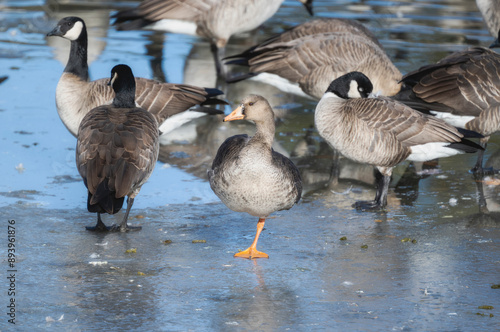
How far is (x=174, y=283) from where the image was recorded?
495 centimetres

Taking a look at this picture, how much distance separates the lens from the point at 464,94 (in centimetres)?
747

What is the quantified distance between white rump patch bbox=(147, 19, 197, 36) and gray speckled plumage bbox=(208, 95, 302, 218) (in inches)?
247

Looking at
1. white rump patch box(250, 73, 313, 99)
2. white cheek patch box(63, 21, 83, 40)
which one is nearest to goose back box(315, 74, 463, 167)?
white rump patch box(250, 73, 313, 99)

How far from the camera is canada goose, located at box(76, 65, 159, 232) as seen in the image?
5578 millimetres

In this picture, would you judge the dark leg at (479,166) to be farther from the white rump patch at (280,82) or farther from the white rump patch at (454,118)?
the white rump patch at (280,82)

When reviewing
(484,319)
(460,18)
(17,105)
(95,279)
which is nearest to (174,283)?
(95,279)

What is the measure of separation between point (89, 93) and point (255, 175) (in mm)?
3007

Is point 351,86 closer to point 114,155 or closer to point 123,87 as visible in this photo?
point 123,87

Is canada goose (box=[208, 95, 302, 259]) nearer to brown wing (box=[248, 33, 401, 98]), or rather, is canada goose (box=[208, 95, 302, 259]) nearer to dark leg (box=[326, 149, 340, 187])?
dark leg (box=[326, 149, 340, 187])

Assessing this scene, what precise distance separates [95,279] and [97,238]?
87 centimetres

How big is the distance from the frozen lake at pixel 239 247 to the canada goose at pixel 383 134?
1.24ft

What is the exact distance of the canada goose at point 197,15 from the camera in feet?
37.6

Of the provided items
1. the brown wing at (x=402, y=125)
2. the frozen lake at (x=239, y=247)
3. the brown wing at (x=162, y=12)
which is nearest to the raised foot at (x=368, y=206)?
the frozen lake at (x=239, y=247)

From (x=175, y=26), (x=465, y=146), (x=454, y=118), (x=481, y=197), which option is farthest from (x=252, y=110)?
(x=175, y=26)
